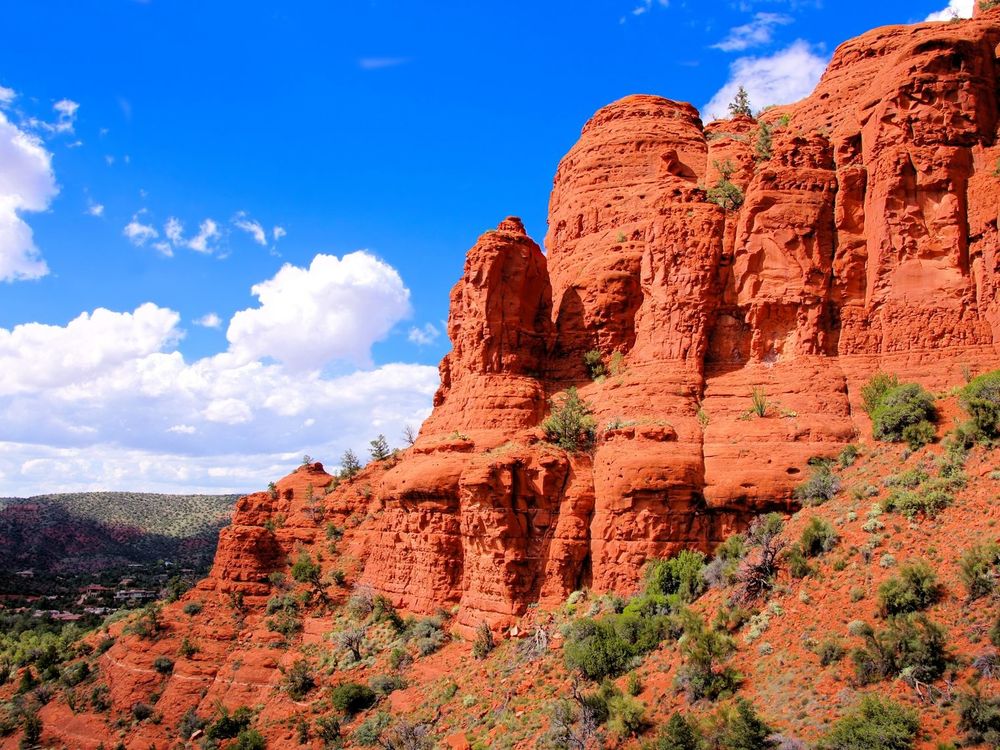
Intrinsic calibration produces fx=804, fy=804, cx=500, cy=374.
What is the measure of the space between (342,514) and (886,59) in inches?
1318

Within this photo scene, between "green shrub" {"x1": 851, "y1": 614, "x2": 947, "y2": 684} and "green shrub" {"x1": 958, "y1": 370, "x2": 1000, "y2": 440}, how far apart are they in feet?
Result: 25.0

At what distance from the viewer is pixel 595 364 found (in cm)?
3459

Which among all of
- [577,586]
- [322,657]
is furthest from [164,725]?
[577,586]

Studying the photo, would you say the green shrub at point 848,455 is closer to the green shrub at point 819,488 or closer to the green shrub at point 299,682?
the green shrub at point 819,488

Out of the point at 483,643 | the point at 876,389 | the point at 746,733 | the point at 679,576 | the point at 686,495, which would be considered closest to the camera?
the point at 746,733

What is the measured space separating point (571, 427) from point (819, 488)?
9.29m

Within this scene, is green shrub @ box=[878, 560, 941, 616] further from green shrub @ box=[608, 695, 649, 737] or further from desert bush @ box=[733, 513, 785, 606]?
green shrub @ box=[608, 695, 649, 737]

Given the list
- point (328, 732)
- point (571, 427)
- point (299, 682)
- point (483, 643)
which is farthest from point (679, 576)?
point (299, 682)

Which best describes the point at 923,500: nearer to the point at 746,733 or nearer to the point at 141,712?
the point at 746,733

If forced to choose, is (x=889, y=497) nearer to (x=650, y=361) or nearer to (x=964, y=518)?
(x=964, y=518)

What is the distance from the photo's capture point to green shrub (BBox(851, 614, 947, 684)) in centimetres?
1695

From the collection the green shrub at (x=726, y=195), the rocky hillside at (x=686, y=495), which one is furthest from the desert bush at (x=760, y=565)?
the green shrub at (x=726, y=195)

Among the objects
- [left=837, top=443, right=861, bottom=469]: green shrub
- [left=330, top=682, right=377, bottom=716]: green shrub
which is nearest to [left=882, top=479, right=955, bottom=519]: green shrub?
[left=837, top=443, right=861, bottom=469]: green shrub

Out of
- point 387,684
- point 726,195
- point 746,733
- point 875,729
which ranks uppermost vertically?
point 726,195
